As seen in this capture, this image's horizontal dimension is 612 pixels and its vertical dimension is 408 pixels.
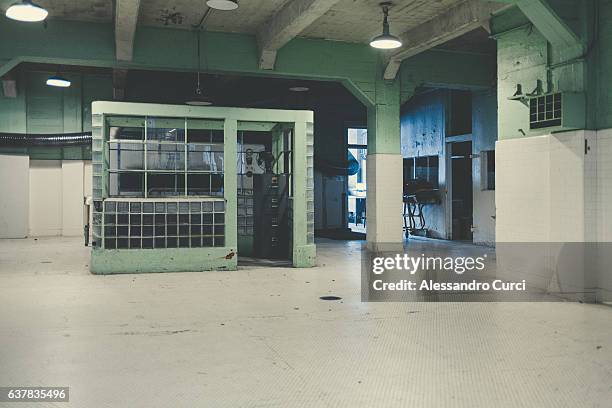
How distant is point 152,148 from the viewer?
33.3 ft

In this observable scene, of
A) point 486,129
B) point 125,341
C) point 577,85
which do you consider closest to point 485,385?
point 125,341

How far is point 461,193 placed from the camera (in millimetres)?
13820

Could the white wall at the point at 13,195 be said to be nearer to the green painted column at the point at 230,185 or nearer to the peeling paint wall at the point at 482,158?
the green painted column at the point at 230,185

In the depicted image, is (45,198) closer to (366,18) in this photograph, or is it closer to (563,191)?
(366,18)

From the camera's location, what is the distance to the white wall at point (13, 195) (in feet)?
45.4

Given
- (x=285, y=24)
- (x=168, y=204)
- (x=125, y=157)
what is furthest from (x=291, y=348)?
(x=125, y=157)

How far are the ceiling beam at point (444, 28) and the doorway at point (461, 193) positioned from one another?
148 inches

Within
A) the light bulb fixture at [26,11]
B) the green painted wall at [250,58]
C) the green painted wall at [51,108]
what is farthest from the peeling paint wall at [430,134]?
the light bulb fixture at [26,11]

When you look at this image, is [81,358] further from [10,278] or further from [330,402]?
[10,278]

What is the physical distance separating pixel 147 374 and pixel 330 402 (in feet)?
4.23

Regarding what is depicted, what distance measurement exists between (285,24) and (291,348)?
5.63 m

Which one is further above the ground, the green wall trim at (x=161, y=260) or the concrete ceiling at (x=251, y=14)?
the concrete ceiling at (x=251, y=14)

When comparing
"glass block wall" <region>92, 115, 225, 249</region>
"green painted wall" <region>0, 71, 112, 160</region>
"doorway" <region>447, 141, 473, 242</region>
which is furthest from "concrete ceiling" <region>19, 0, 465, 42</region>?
"green painted wall" <region>0, 71, 112, 160</region>

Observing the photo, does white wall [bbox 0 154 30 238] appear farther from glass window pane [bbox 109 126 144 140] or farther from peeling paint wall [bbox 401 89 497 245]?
peeling paint wall [bbox 401 89 497 245]
